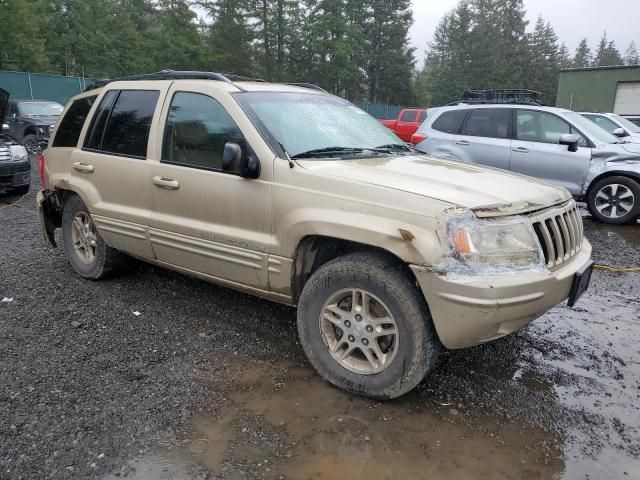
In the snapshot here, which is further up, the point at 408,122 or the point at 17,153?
the point at 408,122

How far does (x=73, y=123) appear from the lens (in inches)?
188

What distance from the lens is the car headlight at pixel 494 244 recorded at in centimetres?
261

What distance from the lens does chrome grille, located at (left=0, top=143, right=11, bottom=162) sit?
8852 millimetres

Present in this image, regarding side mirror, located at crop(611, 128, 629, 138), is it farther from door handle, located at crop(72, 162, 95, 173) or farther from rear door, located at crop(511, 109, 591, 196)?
door handle, located at crop(72, 162, 95, 173)

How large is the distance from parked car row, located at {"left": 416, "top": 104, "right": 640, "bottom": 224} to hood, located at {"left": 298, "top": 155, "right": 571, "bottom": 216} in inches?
160

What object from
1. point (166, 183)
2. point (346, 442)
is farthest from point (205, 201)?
point (346, 442)

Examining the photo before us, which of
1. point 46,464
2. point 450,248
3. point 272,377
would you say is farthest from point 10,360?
point 450,248

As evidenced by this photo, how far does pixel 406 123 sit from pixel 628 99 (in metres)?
15.5

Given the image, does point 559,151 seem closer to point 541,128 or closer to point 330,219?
point 541,128

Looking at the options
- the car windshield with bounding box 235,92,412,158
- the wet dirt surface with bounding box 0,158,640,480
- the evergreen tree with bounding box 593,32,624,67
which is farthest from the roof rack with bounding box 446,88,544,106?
the evergreen tree with bounding box 593,32,624,67

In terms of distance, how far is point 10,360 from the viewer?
338cm

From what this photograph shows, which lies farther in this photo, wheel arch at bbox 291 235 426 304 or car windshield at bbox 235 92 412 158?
car windshield at bbox 235 92 412 158

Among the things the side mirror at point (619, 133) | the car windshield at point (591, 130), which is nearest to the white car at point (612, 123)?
the side mirror at point (619, 133)

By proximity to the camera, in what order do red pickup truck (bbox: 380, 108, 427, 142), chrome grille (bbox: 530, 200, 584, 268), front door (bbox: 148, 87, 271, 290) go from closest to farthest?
chrome grille (bbox: 530, 200, 584, 268), front door (bbox: 148, 87, 271, 290), red pickup truck (bbox: 380, 108, 427, 142)
